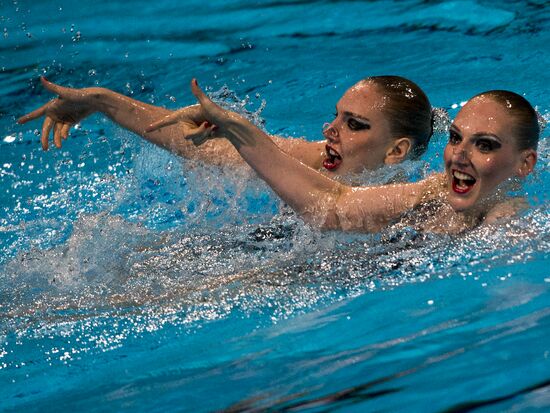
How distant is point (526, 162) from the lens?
333 cm

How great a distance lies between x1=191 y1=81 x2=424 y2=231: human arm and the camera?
3.12 metres

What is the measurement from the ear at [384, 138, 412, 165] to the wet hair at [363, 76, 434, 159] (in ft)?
0.10

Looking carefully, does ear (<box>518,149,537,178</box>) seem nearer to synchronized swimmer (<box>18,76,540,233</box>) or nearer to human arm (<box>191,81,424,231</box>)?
synchronized swimmer (<box>18,76,540,233</box>)

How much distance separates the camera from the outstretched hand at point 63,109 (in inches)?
150

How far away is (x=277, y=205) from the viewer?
428cm

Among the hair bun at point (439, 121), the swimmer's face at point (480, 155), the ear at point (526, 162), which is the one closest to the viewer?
the swimmer's face at point (480, 155)

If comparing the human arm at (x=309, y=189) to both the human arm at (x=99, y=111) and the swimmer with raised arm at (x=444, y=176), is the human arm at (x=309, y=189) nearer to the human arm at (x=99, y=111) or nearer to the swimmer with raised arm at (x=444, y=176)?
the swimmer with raised arm at (x=444, y=176)

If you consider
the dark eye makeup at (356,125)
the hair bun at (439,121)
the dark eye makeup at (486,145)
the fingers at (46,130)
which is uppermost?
the fingers at (46,130)

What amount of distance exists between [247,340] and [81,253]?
43.4 inches

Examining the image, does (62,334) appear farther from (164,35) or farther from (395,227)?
(164,35)

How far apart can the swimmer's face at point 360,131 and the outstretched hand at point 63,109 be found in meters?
1.00

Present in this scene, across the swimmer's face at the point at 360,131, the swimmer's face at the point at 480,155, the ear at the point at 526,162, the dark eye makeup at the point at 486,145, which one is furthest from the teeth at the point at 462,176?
the swimmer's face at the point at 360,131

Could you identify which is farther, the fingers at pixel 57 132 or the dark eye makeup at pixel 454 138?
the fingers at pixel 57 132

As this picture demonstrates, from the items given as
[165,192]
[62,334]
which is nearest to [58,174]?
[165,192]
